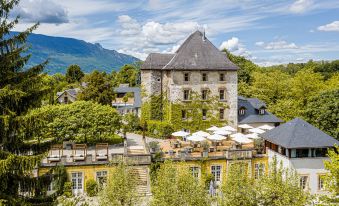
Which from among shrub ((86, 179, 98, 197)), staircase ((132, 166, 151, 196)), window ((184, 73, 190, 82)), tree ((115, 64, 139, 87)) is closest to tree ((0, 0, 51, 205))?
shrub ((86, 179, 98, 197))

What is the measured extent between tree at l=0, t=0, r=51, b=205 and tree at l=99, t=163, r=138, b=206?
4.88 m

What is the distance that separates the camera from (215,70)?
143 feet

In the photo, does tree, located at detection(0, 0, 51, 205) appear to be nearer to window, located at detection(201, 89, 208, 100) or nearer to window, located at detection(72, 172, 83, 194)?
window, located at detection(72, 172, 83, 194)

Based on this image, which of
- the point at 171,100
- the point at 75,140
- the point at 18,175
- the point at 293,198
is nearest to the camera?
the point at 18,175

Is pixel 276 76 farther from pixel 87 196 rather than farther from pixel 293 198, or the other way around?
pixel 293 198

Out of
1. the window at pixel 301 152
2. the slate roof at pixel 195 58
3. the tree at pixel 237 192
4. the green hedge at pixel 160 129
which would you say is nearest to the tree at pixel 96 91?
the slate roof at pixel 195 58

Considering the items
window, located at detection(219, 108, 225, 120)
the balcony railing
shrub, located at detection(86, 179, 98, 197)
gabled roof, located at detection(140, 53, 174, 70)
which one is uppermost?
gabled roof, located at detection(140, 53, 174, 70)

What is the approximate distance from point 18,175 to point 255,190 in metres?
10.4

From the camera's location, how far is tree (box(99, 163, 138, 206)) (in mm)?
17159

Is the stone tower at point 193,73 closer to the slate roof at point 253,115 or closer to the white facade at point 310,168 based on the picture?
the slate roof at point 253,115

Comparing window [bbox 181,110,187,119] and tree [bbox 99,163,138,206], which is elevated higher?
window [bbox 181,110,187,119]

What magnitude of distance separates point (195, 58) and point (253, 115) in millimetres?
10755

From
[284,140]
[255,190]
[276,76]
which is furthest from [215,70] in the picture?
[255,190]

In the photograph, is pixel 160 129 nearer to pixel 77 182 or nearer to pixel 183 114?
pixel 183 114
